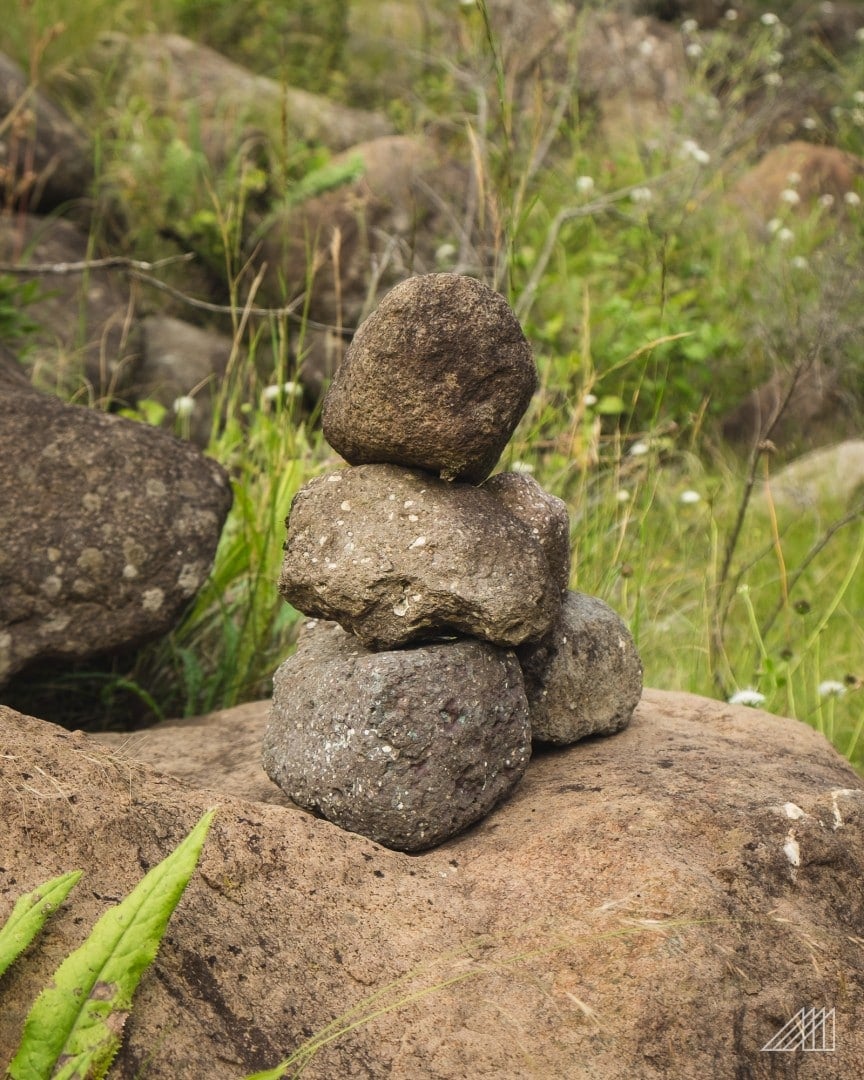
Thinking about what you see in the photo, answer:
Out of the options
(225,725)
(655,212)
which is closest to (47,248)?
(655,212)

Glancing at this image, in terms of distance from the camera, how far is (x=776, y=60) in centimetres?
903

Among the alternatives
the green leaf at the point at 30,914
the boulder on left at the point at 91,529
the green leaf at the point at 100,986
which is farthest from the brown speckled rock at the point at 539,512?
the green leaf at the point at 30,914

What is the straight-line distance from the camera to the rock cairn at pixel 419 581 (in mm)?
2373

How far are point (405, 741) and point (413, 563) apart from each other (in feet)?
1.21

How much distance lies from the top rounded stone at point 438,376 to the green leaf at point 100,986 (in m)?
1.01

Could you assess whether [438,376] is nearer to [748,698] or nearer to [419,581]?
[419,581]

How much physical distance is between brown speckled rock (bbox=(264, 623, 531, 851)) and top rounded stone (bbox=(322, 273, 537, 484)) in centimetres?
45

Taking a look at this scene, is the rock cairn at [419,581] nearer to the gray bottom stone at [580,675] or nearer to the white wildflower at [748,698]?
the gray bottom stone at [580,675]

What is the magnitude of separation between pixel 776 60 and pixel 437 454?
795cm

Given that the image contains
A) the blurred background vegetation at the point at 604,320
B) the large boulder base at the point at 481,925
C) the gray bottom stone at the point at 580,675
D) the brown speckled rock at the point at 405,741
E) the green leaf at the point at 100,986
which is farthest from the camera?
the blurred background vegetation at the point at 604,320

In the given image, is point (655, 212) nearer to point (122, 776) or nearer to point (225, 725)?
point (225, 725)

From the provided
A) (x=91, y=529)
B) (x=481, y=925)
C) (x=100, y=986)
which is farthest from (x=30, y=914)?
(x=91, y=529)

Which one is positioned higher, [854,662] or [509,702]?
[509,702]

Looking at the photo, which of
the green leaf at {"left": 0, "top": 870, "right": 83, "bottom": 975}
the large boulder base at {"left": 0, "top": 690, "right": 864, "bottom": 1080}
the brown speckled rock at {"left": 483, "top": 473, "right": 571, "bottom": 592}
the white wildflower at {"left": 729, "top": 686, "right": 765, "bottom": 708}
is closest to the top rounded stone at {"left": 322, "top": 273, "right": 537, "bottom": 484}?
the brown speckled rock at {"left": 483, "top": 473, "right": 571, "bottom": 592}
